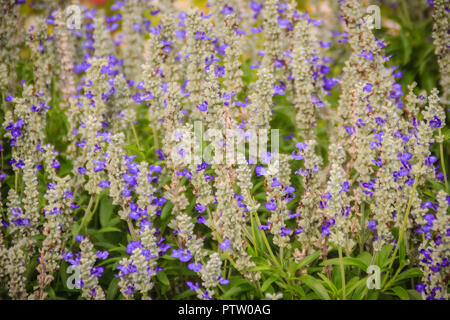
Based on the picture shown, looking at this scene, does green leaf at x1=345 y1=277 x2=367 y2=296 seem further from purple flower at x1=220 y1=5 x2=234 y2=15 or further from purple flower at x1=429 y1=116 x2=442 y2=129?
purple flower at x1=220 y1=5 x2=234 y2=15

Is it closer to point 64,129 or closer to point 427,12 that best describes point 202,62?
point 64,129

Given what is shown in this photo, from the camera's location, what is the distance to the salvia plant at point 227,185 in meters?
3.23

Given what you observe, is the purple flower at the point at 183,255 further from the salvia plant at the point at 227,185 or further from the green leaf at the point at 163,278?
the green leaf at the point at 163,278

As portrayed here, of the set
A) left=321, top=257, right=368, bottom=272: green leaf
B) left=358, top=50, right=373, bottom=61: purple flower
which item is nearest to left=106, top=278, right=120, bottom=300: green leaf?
left=321, top=257, right=368, bottom=272: green leaf

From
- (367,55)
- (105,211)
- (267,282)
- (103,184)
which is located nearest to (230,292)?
(267,282)

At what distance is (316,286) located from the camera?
10.8ft

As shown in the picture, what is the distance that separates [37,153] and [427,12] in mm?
6677

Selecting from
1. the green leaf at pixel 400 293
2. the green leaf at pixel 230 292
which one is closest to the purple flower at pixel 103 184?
the green leaf at pixel 230 292

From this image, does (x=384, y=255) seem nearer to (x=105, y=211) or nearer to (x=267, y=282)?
(x=267, y=282)

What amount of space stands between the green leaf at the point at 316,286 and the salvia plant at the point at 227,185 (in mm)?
11

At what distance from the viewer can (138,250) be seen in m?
2.96

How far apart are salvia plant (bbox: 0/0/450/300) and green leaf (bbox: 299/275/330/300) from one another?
0.04ft

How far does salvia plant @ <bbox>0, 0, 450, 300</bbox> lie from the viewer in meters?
3.23

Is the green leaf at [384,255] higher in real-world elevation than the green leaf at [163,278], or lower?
higher
